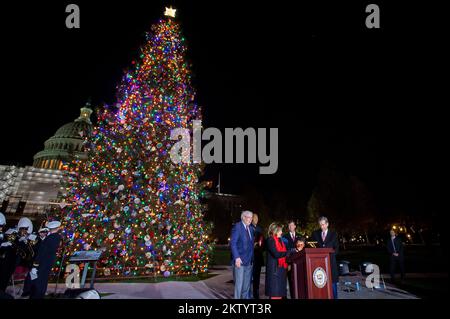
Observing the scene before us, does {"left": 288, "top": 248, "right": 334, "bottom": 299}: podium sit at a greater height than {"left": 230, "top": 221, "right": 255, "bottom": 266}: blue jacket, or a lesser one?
lesser

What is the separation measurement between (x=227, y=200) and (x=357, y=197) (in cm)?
7055

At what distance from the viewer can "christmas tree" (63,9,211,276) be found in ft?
34.2

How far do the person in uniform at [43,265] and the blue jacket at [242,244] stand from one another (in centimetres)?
416

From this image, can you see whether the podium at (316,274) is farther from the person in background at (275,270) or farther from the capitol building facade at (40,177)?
the capitol building facade at (40,177)

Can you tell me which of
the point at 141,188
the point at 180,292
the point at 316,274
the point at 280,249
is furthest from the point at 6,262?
the point at 316,274

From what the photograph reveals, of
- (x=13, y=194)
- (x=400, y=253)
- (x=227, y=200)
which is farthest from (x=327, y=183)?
(x=13, y=194)

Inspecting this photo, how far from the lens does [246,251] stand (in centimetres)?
588

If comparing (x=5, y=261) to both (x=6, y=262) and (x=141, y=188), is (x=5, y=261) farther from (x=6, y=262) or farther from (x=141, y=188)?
(x=141, y=188)

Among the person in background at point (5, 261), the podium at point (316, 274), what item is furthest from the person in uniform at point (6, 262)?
the podium at point (316, 274)

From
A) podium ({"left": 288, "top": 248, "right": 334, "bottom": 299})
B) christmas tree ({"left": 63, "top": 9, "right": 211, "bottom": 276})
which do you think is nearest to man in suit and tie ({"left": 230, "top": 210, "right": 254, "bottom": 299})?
podium ({"left": 288, "top": 248, "right": 334, "bottom": 299})

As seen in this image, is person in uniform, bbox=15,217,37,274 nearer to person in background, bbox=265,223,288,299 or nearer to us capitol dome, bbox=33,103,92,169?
person in background, bbox=265,223,288,299

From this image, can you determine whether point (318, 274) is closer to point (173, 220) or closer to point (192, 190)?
point (173, 220)

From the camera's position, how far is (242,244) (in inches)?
233

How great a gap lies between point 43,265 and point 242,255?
14.7 feet
